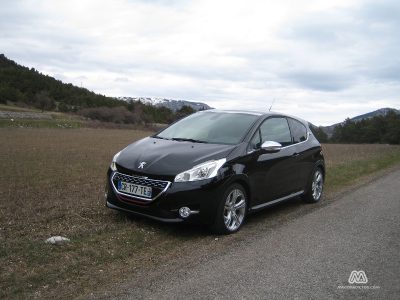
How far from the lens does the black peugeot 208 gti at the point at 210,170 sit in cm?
575

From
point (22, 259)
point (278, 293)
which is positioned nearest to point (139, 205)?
point (22, 259)

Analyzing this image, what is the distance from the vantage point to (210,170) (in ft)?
19.3

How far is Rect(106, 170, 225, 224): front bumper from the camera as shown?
568 centimetres

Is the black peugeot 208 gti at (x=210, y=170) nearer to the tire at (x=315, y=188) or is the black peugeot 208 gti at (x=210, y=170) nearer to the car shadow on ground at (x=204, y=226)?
the car shadow on ground at (x=204, y=226)

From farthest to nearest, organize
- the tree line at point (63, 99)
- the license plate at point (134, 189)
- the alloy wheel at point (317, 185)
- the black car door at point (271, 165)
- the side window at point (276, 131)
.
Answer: the tree line at point (63, 99) < the alloy wheel at point (317, 185) < the side window at point (276, 131) < the black car door at point (271, 165) < the license plate at point (134, 189)

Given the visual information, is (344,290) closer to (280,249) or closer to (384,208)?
(280,249)

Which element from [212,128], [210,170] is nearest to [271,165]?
[212,128]

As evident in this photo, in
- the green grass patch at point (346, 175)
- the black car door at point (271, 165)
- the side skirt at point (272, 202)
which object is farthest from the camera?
the green grass patch at point (346, 175)

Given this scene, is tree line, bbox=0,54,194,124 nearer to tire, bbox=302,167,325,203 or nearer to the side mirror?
tire, bbox=302,167,325,203

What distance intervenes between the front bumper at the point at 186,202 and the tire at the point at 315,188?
3.22 m

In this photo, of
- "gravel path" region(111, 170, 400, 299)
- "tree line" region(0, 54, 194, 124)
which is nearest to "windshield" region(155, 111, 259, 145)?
"gravel path" region(111, 170, 400, 299)

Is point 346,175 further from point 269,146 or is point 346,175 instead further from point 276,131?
point 269,146

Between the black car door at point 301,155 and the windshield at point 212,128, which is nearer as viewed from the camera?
the windshield at point 212,128

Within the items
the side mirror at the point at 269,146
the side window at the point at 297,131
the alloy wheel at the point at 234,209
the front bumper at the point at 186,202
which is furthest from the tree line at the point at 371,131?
the front bumper at the point at 186,202
